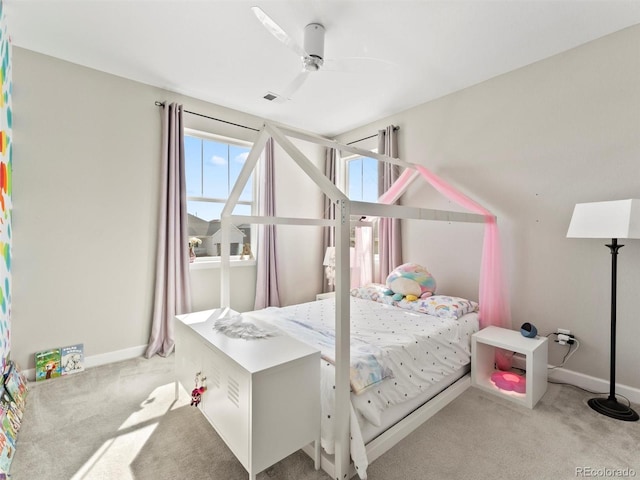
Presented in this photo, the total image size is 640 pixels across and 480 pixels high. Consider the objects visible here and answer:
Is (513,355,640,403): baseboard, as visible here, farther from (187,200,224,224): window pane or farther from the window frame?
(187,200,224,224): window pane

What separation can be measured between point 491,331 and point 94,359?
3.52 metres

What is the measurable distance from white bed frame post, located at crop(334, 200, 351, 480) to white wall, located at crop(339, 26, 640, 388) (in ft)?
6.99

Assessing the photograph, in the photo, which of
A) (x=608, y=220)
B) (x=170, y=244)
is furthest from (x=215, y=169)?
(x=608, y=220)

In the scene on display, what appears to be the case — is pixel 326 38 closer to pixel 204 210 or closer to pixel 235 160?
pixel 235 160

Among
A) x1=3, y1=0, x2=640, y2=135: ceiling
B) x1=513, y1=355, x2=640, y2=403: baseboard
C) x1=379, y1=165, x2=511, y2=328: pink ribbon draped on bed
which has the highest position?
x1=3, y1=0, x2=640, y2=135: ceiling

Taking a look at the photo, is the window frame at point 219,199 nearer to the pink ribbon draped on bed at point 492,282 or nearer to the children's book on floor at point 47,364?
the children's book on floor at point 47,364

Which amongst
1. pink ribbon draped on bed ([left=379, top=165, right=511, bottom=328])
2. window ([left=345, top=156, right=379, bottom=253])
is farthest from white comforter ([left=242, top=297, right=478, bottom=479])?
window ([left=345, top=156, right=379, bottom=253])

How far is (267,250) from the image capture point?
3.90 meters

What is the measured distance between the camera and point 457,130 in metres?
3.23

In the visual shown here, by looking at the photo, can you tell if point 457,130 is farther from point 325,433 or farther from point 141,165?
point 141,165

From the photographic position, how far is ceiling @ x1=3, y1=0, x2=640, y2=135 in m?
2.07

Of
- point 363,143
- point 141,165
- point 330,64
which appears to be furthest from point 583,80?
point 141,165

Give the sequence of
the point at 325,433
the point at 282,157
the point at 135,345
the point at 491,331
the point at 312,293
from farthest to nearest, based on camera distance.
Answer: the point at 312,293 < the point at 282,157 < the point at 135,345 < the point at 491,331 < the point at 325,433

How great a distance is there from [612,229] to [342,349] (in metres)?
1.97
